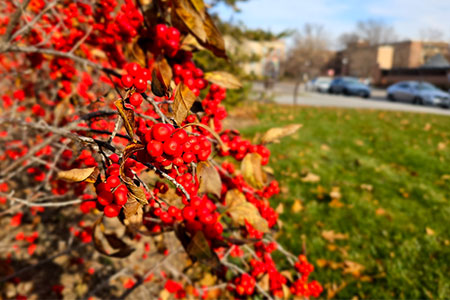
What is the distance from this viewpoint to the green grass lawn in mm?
2652

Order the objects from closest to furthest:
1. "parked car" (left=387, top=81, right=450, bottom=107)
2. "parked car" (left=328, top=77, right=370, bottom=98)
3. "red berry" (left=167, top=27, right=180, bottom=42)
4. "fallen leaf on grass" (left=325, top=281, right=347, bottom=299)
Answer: "red berry" (left=167, top=27, right=180, bottom=42) < "fallen leaf on grass" (left=325, top=281, right=347, bottom=299) < "parked car" (left=387, top=81, right=450, bottom=107) < "parked car" (left=328, top=77, right=370, bottom=98)

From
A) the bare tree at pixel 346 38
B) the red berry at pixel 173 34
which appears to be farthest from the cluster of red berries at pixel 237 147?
the bare tree at pixel 346 38

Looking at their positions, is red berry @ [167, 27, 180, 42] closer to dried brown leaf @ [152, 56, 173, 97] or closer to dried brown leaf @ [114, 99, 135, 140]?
dried brown leaf @ [152, 56, 173, 97]

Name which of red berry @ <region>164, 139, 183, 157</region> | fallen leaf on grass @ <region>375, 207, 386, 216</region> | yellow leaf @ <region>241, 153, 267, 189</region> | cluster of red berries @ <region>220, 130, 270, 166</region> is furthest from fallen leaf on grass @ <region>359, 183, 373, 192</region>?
red berry @ <region>164, 139, 183, 157</region>

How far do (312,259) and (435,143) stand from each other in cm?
550

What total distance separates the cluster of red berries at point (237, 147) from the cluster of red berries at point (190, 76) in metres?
0.28

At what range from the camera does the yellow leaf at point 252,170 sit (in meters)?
1.31

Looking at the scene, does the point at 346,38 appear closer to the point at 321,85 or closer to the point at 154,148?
the point at 321,85

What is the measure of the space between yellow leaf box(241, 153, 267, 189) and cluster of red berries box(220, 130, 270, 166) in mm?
69

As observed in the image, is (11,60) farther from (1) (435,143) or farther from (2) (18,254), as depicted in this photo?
(1) (435,143)

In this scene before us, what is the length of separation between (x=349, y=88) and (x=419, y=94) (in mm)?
5714

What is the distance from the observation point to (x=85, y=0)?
6.10 feet

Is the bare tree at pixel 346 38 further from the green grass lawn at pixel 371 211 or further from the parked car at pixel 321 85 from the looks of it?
the green grass lawn at pixel 371 211

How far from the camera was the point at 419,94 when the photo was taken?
17.0m
